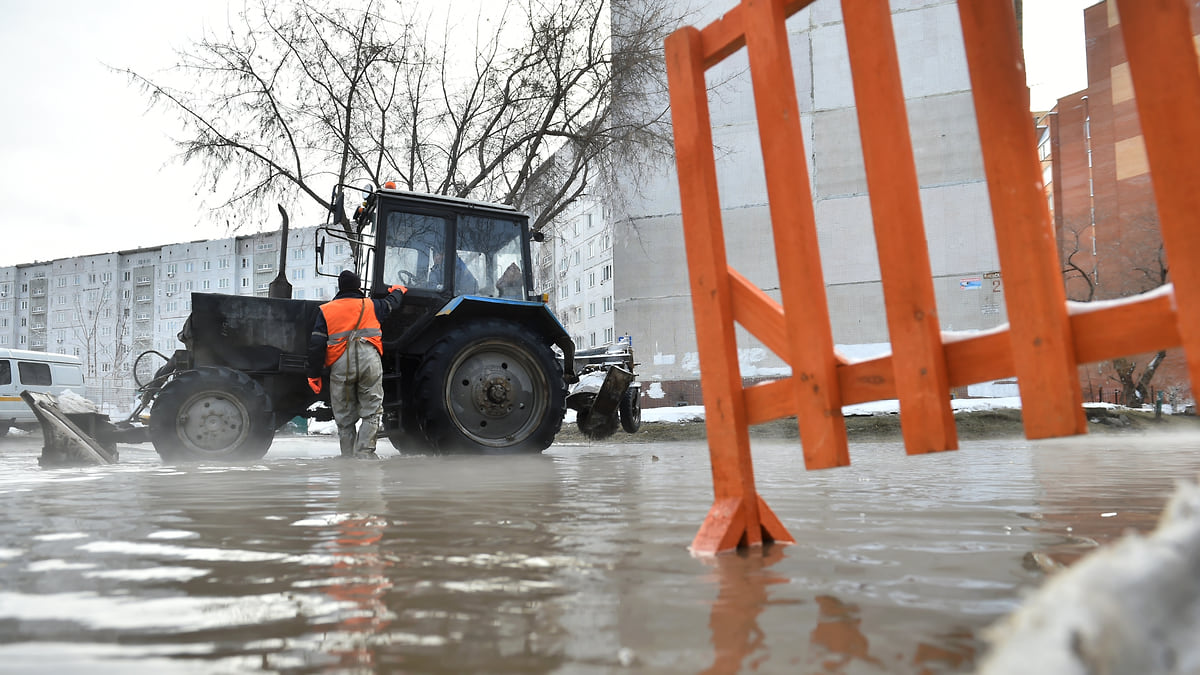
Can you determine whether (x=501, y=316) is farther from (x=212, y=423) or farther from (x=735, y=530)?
(x=735, y=530)

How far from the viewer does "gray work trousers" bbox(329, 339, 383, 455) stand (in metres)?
6.67

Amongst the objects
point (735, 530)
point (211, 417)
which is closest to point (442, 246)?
point (211, 417)

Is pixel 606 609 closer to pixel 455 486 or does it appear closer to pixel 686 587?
pixel 686 587

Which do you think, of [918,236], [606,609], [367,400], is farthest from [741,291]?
[367,400]

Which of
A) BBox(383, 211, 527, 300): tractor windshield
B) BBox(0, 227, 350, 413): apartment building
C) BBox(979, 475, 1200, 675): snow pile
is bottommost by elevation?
BBox(979, 475, 1200, 675): snow pile

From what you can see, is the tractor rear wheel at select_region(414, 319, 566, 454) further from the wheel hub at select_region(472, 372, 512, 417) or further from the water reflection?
the water reflection

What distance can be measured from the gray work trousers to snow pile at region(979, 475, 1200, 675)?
646 cm

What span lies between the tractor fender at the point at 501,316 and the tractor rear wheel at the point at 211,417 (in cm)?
145

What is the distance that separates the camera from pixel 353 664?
1040 mm

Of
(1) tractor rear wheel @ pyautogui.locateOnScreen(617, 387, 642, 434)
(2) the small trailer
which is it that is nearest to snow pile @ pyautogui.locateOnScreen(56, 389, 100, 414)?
(2) the small trailer

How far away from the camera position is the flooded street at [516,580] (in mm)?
1080

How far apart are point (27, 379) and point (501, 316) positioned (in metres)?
15.0

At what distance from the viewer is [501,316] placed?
7.48m

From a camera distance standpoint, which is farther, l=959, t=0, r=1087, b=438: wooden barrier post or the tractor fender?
the tractor fender
